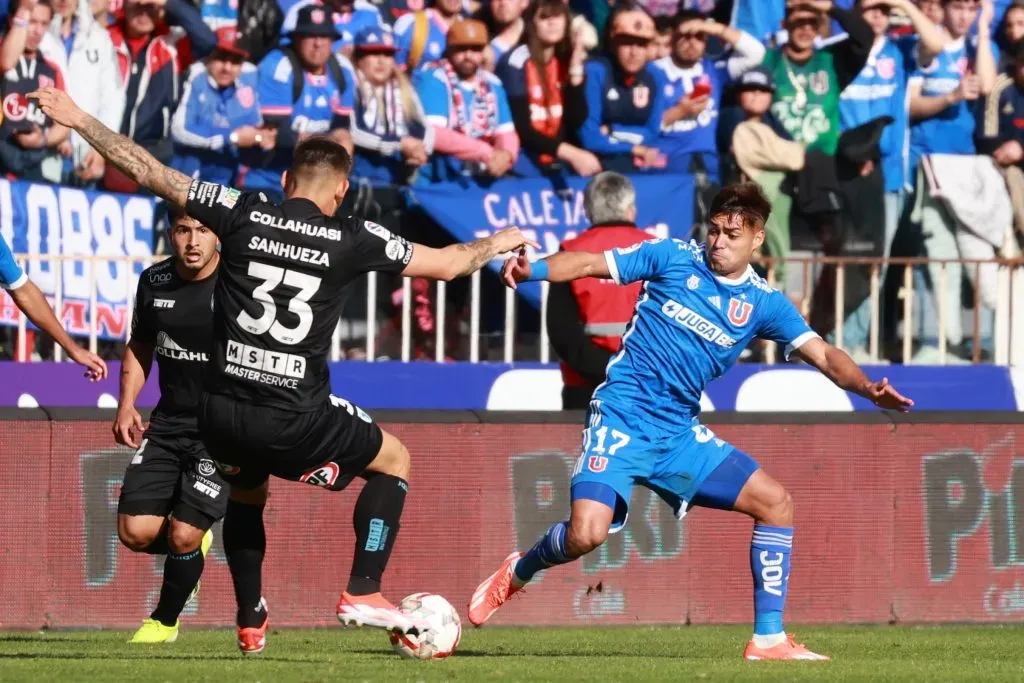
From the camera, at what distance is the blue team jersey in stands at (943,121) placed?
1592 centimetres

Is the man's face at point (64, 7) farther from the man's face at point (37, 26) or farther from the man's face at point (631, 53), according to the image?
the man's face at point (631, 53)

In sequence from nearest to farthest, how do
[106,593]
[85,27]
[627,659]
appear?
1. [627,659]
2. [106,593]
3. [85,27]

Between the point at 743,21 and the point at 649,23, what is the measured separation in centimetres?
116

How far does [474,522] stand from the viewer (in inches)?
441

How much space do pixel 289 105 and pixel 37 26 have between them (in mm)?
1994

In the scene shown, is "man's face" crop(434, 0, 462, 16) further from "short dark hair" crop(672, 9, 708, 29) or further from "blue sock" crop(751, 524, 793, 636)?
"blue sock" crop(751, 524, 793, 636)

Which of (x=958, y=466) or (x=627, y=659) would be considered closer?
(x=627, y=659)

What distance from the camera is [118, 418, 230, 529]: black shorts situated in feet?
30.4

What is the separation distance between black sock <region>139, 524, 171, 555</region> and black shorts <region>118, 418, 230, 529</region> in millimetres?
112

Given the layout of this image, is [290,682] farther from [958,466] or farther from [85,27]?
[85,27]

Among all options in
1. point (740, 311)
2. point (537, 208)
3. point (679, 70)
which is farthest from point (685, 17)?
point (740, 311)

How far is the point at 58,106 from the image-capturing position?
23.6 feet

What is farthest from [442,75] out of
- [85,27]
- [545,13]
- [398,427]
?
[398,427]

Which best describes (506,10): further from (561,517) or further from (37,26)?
(561,517)
